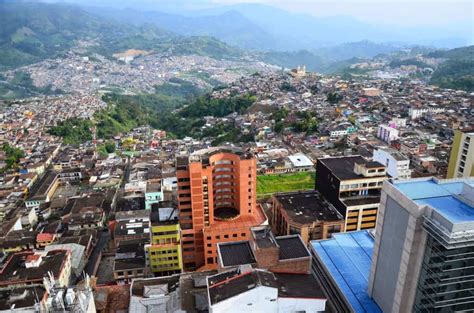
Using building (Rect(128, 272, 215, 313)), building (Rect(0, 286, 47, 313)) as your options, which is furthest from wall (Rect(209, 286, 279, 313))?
building (Rect(0, 286, 47, 313))

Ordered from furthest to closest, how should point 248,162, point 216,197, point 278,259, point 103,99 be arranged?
point 103,99, point 216,197, point 248,162, point 278,259

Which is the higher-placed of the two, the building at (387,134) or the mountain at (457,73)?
the mountain at (457,73)

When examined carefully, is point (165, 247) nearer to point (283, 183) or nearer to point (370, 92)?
point (283, 183)

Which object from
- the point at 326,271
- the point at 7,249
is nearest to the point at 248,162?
the point at 326,271

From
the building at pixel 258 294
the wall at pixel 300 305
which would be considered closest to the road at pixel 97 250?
the building at pixel 258 294

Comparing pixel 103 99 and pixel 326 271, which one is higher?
pixel 326 271

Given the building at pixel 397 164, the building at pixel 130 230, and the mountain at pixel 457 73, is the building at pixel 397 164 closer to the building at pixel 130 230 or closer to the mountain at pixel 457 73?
the building at pixel 130 230

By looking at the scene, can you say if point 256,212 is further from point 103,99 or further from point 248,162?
point 103,99
